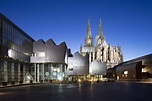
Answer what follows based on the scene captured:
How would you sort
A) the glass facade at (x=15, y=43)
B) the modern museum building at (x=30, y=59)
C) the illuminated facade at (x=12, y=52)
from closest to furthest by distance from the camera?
1. the illuminated facade at (x=12, y=52)
2. the glass facade at (x=15, y=43)
3. the modern museum building at (x=30, y=59)

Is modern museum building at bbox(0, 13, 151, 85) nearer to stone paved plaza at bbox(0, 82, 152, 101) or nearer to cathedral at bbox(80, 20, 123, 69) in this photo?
stone paved plaza at bbox(0, 82, 152, 101)

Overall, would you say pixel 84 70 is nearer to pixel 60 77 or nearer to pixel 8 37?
pixel 60 77

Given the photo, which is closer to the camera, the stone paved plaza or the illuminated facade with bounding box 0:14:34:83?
the stone paved plaza

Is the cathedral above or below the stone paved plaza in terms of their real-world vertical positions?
above

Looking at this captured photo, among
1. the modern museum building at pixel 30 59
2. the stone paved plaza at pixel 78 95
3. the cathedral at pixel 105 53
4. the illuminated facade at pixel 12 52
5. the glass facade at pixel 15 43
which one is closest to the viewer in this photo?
the stone paved plaza at pixel 78 95

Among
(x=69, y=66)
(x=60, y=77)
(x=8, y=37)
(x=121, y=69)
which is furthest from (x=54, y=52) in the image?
(x=121, y=69)

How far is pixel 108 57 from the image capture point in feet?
609

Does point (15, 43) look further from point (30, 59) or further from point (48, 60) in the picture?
point (48, 60)

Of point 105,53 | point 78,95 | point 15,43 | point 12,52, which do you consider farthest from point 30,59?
point 105,53

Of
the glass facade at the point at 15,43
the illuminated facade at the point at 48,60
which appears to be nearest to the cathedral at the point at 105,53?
the illuminated facade at the point at 48,60

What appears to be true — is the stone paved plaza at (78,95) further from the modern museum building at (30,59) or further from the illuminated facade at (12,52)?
the modern museum building at (30,59)

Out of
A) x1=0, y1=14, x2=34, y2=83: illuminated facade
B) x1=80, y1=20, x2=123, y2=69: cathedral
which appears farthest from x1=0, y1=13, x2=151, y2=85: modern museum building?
x1=80, y1=20, x2=123, y2=69: cathedral

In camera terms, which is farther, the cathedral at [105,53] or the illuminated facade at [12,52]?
the cathedral at [105,53]

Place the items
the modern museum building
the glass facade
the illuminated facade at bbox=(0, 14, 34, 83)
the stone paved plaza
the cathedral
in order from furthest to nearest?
the cathedral, the modern museum building, the glass facade, the illuminated facade at bbox=(0, 14, 34, 83), the stone paved plaza
